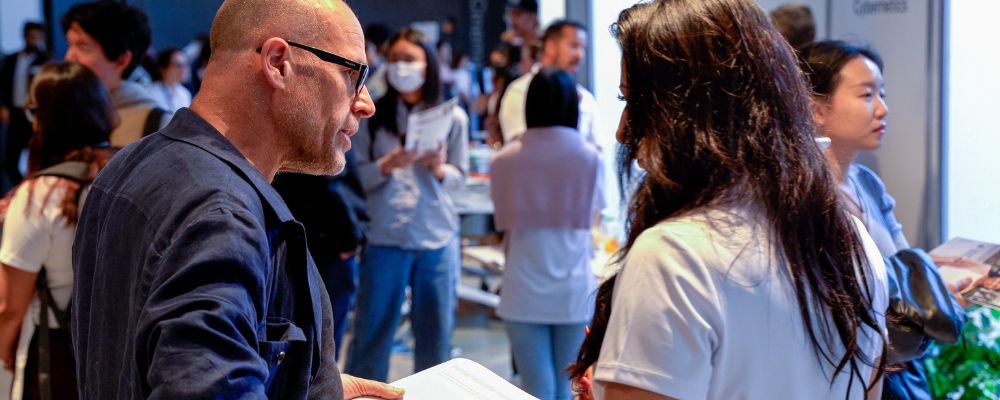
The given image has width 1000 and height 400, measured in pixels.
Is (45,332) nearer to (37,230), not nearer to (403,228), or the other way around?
(37,230)

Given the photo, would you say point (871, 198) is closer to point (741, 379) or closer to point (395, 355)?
point (741, 379)

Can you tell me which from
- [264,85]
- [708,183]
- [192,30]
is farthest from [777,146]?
[192,30]

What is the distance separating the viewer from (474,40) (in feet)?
45.6

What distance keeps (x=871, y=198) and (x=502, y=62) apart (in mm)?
6090

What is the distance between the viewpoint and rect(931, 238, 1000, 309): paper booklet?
93.2 inches

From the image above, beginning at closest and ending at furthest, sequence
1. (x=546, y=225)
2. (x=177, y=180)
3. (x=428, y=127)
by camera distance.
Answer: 1. (x=177, y=180)
2. (x=546, y=225)
3. (x=428, y=127)

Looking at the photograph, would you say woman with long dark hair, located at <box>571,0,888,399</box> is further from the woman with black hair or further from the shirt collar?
the woman with black hair

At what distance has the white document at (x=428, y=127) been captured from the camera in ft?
11.8

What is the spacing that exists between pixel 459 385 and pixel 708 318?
1.43 feet

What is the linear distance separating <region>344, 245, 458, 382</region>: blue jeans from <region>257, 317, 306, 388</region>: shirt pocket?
256 cm

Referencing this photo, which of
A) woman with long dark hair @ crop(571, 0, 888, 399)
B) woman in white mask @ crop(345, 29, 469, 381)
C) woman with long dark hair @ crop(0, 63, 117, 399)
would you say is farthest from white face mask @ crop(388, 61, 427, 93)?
woman with long dark hair @ crop(571, 0, 888, 399)

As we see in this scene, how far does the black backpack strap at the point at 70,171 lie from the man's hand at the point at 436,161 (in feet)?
4.95

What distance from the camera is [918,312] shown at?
205 centimetres

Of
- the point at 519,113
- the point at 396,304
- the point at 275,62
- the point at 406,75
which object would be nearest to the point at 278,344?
the point at 275,62
